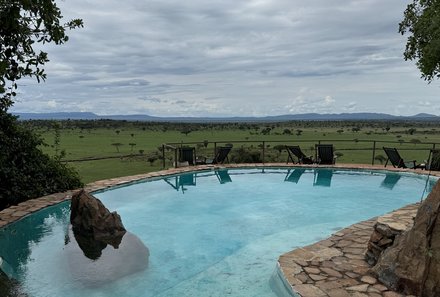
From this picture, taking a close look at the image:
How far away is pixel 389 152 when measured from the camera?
12406mm

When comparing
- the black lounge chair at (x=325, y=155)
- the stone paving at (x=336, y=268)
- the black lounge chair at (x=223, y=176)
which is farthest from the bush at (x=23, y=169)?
the black lounge chair at (x=325, y=155)

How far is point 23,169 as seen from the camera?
842cm

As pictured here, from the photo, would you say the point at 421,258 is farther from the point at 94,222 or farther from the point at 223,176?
the point at 223,176

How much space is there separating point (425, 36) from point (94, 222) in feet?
22.1

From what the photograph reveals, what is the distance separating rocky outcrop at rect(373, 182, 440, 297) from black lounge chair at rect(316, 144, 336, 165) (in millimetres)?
8951

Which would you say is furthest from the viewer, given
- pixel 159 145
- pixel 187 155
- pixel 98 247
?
pixel 159 145

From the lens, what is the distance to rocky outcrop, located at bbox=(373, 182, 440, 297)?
384 centimetres

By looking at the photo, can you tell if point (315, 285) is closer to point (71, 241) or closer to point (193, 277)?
point (193, 277)

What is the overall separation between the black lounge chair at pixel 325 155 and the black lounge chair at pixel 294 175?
927 mm

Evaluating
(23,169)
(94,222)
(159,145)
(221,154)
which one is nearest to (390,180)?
(221,154)

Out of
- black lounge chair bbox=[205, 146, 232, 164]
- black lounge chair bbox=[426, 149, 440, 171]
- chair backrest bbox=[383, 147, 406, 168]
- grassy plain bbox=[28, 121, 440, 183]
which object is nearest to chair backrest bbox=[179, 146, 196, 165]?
black lounge chair bbox=[205, 146, 232, 164]

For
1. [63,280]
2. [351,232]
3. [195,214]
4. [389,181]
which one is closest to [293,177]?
[389,181]

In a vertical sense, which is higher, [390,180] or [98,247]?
[390,180]

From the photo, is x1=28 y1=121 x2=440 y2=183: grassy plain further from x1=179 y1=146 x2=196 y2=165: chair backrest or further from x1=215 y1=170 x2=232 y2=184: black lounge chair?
x1=215 y1=170 x2=232 y2=184: black lounge chair
